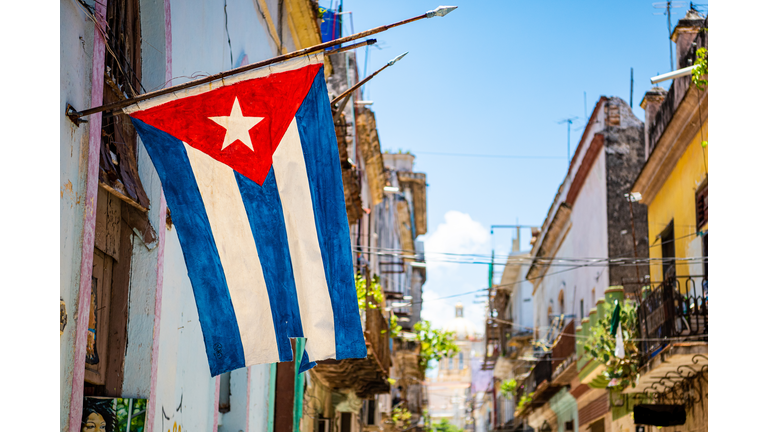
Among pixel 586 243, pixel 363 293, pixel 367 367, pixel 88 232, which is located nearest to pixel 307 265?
pixel 88 232

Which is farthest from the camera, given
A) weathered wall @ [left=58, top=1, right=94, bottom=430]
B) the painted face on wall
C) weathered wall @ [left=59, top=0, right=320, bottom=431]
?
the painted face on wall

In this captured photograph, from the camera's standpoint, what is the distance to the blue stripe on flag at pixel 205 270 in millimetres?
5039

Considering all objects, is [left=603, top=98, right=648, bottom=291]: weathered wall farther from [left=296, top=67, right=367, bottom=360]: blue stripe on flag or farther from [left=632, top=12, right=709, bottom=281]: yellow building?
[left=296, top=67, right=367, bottom=360]: blue stripe on flag

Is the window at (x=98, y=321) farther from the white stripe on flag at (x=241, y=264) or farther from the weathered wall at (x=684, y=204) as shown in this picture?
the weathered wall at (x=684, y=204)

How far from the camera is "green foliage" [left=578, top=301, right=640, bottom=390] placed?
15289 mm

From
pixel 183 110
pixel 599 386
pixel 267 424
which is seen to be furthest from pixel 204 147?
pixel 599 386

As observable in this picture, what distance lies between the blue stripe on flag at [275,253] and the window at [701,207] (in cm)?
1021

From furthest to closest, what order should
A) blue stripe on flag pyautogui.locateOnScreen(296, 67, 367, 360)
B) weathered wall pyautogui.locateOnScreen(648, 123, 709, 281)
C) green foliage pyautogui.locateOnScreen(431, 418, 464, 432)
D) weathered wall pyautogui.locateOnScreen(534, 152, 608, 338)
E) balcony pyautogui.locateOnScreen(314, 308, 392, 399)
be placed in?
green foliage pyautogui.locateOnScreen(431, 418, 464, 432) < weathered wall pyautogui.locateOnScreen(534, 152, 608, 338) < balcony pyautogui.locateOnScreen(314, 308, 392, 399) < weathered wall pyautogui.locateOnScreen(648, 123, 709, 281) < blue stripe on flag pyautogui.locateOnScreen(296, 67, 367, 360)

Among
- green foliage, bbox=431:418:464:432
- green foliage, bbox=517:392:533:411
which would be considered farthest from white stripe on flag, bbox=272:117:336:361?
green foliage, bbox=431:418:464:432

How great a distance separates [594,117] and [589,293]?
475cm

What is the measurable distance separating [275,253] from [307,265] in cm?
24

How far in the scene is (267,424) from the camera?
→ 10492 millimetres

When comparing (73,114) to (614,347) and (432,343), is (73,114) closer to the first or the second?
(614,347)

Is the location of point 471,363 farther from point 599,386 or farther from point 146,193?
point 146,193
